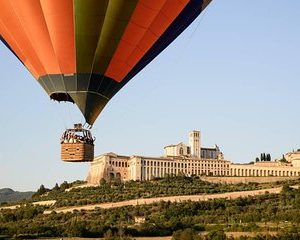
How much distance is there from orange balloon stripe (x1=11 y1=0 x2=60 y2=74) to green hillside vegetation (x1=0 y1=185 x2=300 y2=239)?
57.3 ft

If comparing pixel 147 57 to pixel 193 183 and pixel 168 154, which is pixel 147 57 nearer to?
pixel 193 183

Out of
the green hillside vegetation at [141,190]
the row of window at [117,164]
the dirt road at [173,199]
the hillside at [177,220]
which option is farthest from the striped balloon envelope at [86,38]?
the row of window at [117,164]

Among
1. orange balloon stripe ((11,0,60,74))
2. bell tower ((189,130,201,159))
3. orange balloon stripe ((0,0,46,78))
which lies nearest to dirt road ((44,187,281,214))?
bell tower ((189,130,201,159))

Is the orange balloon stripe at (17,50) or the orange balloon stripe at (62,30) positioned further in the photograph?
the orange balloon stripe at (17,50)

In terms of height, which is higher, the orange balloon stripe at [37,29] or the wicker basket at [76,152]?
the orange balloon stripe at [37,29]

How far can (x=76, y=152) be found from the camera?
14.7 meters

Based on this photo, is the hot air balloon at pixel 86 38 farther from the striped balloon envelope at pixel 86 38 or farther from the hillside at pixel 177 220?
the hillside at pixel 177 220

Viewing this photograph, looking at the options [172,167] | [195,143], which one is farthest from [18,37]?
[195,143]

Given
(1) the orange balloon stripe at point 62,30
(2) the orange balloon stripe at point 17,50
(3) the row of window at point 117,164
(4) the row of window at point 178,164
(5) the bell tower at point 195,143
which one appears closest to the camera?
(1) the orange balloon stripe at point 62,30

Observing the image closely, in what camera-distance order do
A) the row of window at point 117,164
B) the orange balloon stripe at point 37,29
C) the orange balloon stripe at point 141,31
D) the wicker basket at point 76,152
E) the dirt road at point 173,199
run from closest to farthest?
the wicker basket at point 76,152, the orange balloon stripe at point 37,29, the orange balloon stripe at point 141,31, the dirt road at point 173,199, the row of window at point 117,164

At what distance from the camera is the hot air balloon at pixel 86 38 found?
1472 centimetres

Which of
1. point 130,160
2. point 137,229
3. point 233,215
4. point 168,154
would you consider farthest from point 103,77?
point 168,154

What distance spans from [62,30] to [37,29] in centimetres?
65

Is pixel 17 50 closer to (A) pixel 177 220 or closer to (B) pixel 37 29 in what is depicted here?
(B) pixel 37 29
